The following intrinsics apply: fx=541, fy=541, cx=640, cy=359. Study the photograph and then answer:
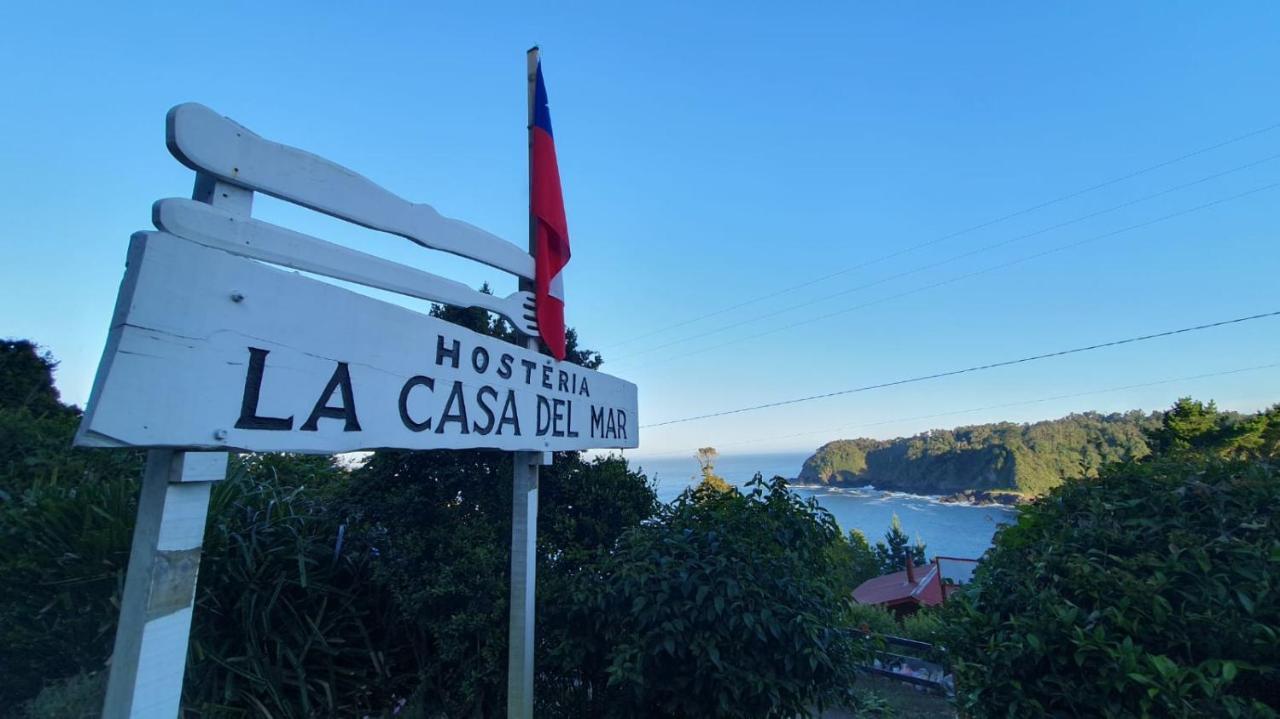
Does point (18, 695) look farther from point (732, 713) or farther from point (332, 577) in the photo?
point (732, 713)

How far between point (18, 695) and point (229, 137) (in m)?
4.10

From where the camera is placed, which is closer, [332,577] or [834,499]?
[332,577]

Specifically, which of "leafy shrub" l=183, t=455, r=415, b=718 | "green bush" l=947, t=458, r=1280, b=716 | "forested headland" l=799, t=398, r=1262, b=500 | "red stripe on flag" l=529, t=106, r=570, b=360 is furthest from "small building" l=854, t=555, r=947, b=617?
"forested headland" l=799, t=398, r=1262, b=500

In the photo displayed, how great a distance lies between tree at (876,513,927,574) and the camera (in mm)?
41375

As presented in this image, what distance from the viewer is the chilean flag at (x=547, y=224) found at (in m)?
2.89

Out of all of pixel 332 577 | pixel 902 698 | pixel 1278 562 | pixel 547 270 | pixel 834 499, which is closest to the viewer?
pixel 1278 562

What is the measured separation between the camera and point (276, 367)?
1428 mm

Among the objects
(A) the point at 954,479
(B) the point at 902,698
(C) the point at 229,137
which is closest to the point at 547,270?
(C) the point at 229,137

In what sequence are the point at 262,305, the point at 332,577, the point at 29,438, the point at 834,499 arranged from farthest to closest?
1. the point at 834,499
2. the point at 29,438
3. the point at 332,577
4. the point at 262,305

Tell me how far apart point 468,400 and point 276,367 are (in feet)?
2.46

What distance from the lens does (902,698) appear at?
5168 mm

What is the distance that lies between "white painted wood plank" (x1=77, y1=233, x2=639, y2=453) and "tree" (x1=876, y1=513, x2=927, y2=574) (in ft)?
143

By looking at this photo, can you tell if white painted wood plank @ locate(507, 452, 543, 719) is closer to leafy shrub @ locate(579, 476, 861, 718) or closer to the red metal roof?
leafy shrub @ locate(579, 476, 861, 718)

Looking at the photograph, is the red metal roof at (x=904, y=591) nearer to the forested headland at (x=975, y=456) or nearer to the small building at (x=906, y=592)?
the small building at (x=906, y=592)
